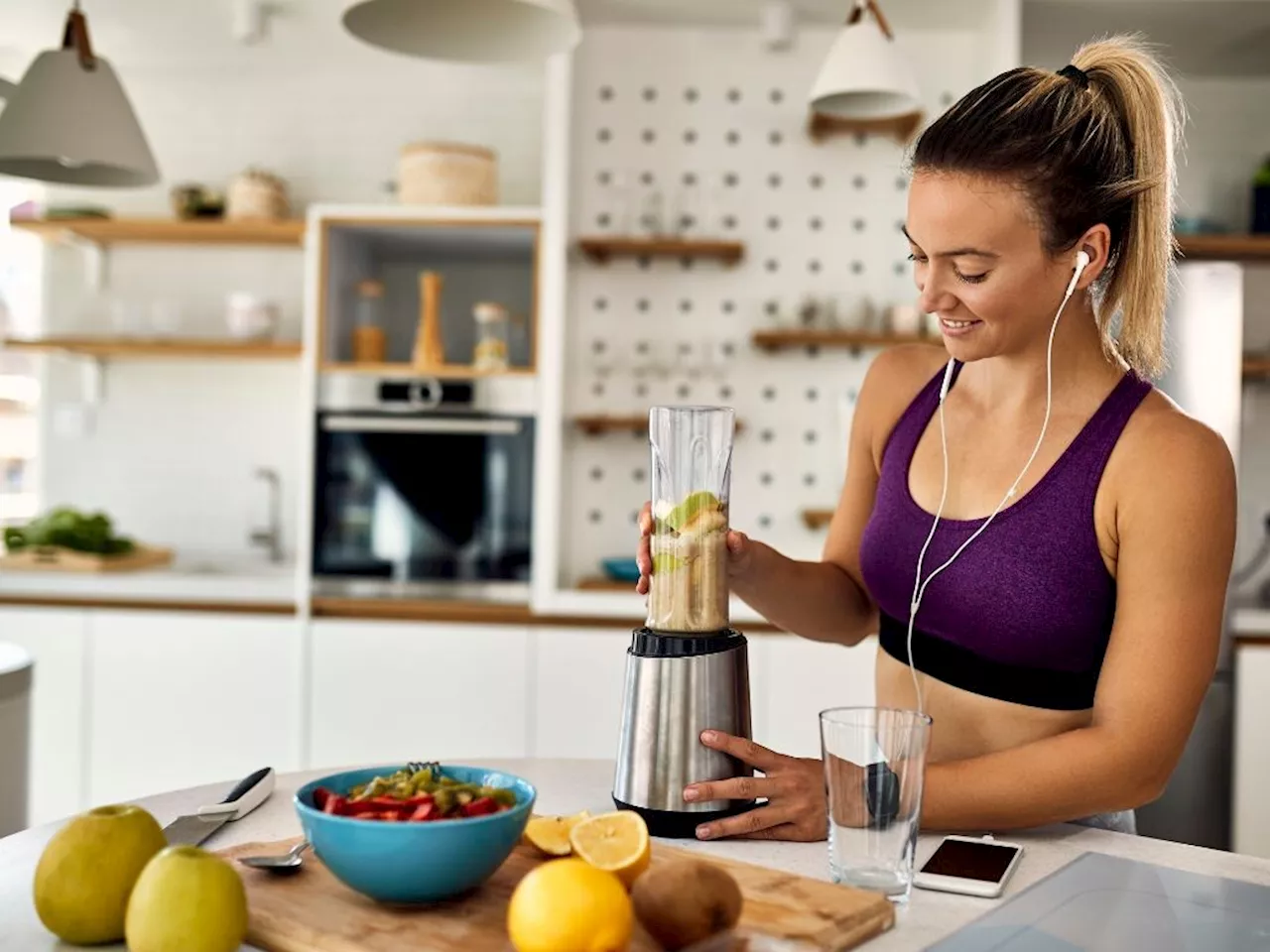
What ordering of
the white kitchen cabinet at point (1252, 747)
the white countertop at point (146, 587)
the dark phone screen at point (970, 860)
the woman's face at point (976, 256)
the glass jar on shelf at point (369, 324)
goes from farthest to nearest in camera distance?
the glass jar on shelf at point (369, 324)
the white countertop at point (146, 587)
the white kitchen cabinet at point (1252, 747)
the woman's face at point (976, 256)
the dark phone screen at point (970, 860)

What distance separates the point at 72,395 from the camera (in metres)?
4.38

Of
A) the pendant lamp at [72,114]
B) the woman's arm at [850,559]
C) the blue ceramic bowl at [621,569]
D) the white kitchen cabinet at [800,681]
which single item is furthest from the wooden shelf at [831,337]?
the woman's arm at [850,559]

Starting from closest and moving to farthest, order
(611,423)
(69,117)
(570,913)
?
(570,913) < (69,117) < (611,423)

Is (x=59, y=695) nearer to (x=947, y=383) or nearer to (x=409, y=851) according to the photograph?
(x=947, y=383)

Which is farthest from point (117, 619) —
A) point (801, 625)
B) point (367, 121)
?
point (801, 625)

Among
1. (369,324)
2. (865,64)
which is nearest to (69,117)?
(369,324)

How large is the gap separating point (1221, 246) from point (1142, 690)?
3018mm

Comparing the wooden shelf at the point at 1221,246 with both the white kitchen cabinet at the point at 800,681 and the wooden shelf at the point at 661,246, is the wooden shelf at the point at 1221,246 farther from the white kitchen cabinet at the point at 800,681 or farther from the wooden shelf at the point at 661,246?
the white kitchen cabinet at the point at 800,681

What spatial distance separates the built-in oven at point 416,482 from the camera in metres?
3.63

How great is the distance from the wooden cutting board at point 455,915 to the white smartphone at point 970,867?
10cm

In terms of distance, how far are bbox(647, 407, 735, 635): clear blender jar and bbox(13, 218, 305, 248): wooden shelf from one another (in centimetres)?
294

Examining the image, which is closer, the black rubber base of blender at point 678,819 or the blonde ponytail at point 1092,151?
the black rubber base of blender at point 678,819

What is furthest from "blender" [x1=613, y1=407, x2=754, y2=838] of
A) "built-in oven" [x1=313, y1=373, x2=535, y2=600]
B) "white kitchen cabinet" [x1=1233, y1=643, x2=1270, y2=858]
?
"white kitchen cabinet" [x1=1233, y1=643, x2=1270, y2=858]

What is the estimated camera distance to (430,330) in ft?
12.0
